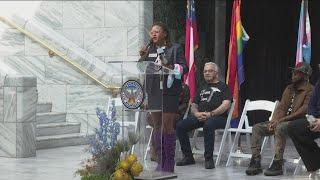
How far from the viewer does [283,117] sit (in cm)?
871

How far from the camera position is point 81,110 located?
1284 centimetres

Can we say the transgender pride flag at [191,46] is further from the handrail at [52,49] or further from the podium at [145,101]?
the podium at [145,101]

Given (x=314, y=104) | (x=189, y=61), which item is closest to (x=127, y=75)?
(x=314, y=104)

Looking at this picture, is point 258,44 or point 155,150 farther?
point 258,44

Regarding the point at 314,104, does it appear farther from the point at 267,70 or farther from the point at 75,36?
the point at 75,36

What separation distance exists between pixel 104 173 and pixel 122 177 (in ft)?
0.86

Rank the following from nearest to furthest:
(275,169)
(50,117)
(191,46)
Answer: (275,169), (191,46), (50,117)

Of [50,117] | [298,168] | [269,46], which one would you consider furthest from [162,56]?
[269,46]

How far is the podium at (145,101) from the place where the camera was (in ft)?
25.4

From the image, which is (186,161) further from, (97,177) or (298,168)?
(97,177)

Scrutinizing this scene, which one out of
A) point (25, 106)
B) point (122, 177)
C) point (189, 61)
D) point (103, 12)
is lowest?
point (122, 177)

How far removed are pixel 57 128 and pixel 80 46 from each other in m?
2.41

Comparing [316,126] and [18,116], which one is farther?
[18,116]

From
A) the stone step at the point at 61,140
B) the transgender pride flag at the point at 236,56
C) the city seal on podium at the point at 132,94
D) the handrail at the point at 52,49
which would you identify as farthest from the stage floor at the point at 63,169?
the handrail at the point at 52,49
